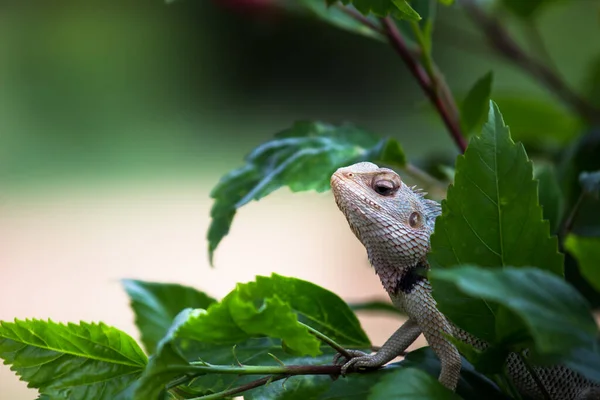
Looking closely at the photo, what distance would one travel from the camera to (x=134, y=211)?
345 cm

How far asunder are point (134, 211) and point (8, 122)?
115cm

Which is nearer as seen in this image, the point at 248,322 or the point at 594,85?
the point at 248,322

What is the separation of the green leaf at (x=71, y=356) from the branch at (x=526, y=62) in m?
0.77

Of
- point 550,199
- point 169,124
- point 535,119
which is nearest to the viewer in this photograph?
point 550,199

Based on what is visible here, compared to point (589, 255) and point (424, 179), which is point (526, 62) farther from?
point (589, 255)

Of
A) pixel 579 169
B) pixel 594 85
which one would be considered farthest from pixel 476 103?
pixel 594 85

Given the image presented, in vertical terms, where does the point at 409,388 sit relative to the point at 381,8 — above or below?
below

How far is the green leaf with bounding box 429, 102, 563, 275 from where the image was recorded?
0.39m

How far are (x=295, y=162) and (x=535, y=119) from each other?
25.2 inches

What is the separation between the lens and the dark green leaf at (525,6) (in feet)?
3.54

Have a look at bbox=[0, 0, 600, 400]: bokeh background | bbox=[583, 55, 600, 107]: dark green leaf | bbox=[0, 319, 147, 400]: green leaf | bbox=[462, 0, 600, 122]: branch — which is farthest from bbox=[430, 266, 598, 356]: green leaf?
bbox=[0, 0, 600, 400]: bokeh background

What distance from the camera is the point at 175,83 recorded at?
4.30 meters

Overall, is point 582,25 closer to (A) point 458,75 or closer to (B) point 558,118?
(A) point 458,75

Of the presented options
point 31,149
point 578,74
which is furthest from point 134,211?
point 578,74
